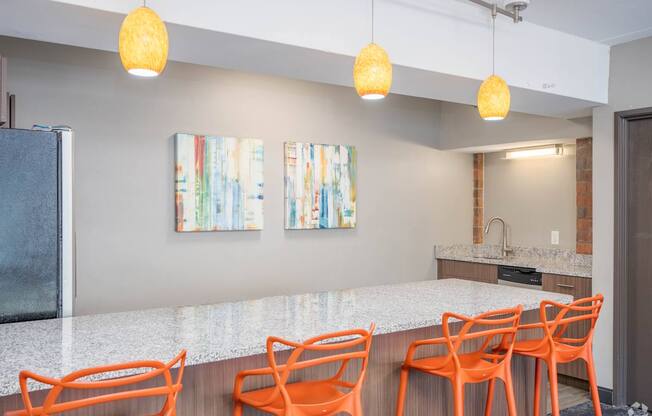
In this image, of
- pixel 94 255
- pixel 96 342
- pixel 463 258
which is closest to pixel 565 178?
pixel 463 258

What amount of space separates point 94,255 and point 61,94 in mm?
1074

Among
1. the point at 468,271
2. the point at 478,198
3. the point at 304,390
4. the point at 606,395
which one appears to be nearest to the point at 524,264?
the point at 468,271

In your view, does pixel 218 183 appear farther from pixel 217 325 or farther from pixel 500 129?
pixel 500 129

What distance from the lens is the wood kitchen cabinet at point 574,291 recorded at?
14.4ft

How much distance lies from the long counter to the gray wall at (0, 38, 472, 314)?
1380 mm

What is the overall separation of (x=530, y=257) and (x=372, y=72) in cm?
370

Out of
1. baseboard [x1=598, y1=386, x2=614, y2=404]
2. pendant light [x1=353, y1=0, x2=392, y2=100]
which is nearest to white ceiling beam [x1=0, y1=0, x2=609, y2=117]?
pendant light [x1=353, y1=0, x2=392, y2=100]

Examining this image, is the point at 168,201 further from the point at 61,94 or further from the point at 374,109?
the point at 374,109

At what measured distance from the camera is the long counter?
192 centimetres

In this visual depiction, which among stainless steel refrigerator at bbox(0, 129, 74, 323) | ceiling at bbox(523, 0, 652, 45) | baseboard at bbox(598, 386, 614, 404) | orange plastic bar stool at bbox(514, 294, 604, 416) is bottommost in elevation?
baseboard at bbox(598, 386, 614, 404)

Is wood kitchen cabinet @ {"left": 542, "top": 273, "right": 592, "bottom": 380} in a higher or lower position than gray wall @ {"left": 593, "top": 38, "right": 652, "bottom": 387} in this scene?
lower

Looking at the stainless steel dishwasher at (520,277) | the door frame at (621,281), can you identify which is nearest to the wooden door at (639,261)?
the door frame at (621,281)

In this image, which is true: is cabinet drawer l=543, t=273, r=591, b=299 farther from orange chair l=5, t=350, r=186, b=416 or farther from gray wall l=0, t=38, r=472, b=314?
orange chair l=5, t=350, r=186, b=416

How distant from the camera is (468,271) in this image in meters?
5.41
